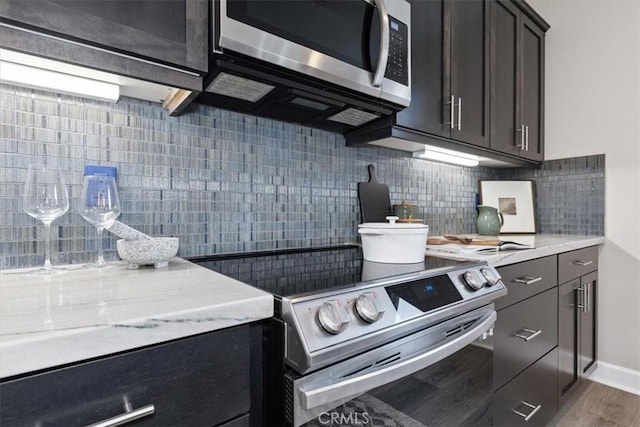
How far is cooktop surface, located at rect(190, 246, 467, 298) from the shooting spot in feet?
2.56

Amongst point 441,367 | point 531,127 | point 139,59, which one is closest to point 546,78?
point 531,127

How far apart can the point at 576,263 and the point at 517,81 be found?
1122 mm

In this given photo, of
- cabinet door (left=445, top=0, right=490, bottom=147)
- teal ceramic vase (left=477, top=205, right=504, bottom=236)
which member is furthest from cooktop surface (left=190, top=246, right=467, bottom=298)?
teal ceramic vase (left=477, top=205, right=504, bottom=236)

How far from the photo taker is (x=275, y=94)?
1.10 metres

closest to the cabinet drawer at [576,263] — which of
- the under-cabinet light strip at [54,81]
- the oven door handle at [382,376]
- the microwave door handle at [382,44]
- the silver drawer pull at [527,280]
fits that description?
the silver drawer pull at [527,280]

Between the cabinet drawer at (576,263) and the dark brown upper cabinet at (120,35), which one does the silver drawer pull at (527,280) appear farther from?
the dark brown upper cabinet at (120,35)

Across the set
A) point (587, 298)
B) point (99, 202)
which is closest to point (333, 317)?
point (99, 202)

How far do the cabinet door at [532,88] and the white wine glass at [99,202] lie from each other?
2.22 meters

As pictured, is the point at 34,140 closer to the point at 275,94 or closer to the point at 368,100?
the point at 275,94

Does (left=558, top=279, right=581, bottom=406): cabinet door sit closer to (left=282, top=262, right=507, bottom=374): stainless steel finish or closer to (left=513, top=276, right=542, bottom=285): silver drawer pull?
(left=513, top=276, right=542, bottom=285): silver drawer pull

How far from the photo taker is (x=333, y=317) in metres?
0.65

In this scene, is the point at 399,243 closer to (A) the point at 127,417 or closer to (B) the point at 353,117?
(B) the point at 353,117

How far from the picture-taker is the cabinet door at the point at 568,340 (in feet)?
5.52

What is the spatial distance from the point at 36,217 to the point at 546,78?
2.95 m
